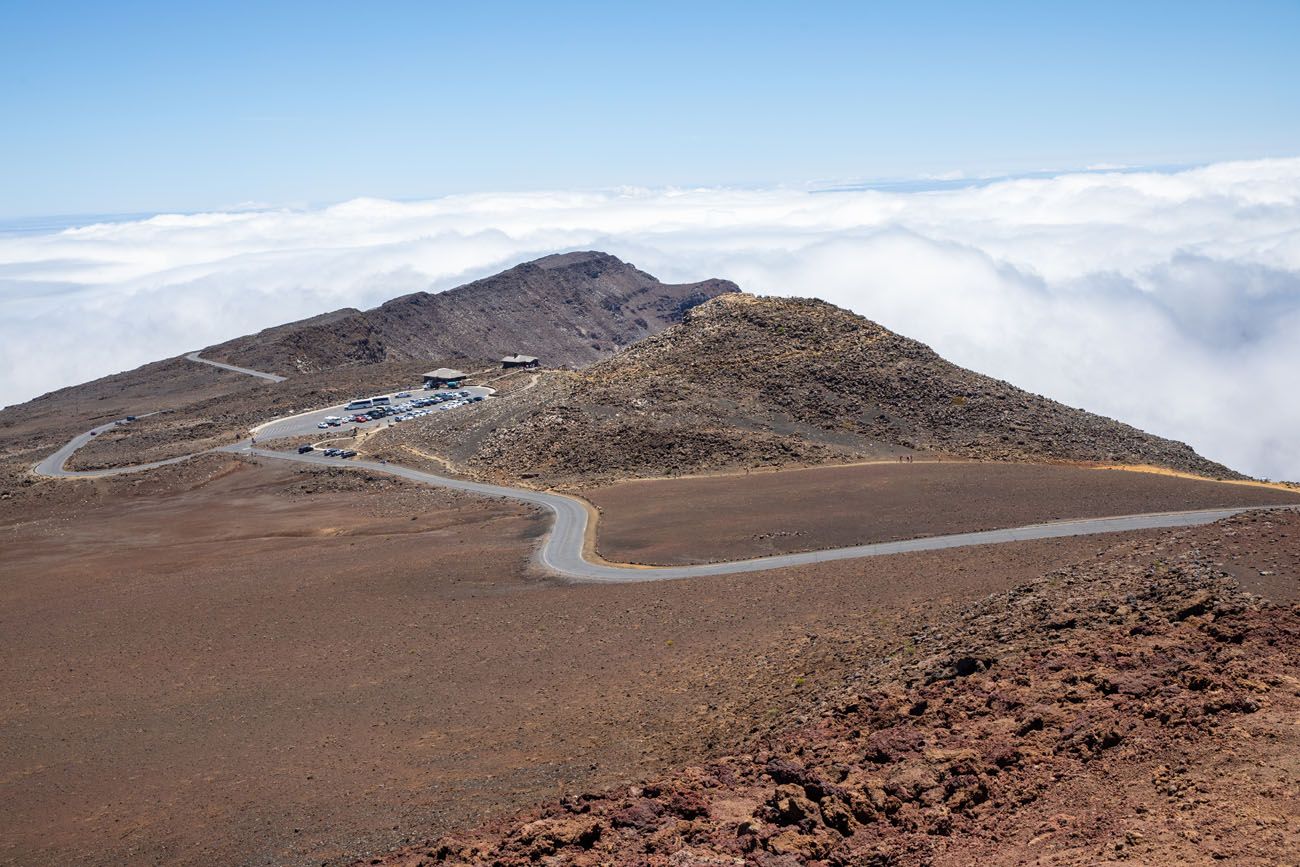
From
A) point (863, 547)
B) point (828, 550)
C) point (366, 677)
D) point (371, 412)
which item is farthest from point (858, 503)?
point (371, 412)

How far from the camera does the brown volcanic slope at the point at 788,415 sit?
60.2 meters

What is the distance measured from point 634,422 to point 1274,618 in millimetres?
48056

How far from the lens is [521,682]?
1087 inches

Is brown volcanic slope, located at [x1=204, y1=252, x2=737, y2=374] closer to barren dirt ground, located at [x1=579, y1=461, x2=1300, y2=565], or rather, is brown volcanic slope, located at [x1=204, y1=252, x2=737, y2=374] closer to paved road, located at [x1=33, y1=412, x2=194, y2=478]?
paved road, located at [x1=33, y1=412, x2=194, y2=478]

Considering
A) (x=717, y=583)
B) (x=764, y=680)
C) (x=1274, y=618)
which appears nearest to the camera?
(x=1274, y=618)

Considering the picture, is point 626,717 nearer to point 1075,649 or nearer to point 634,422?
point 1075,649

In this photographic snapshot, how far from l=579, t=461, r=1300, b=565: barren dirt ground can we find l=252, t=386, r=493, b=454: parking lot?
3158cm

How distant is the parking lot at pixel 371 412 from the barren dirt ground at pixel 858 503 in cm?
3158

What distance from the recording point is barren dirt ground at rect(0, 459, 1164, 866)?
818 inches

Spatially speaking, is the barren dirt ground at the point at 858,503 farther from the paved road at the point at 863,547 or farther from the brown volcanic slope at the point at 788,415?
the brown volcanic slope at the point at 788,415

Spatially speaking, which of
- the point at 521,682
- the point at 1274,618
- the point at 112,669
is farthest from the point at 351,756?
the point at 1274,618

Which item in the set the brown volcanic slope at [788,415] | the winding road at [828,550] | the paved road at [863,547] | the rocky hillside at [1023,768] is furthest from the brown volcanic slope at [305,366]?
the rocky hillside at [1023,768]

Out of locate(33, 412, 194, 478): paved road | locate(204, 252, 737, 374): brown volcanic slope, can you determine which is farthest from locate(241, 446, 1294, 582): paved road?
locate(204, 252, 737, 374): brown volcanic slope

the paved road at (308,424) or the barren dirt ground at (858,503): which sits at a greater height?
the paved road at (308,424)
